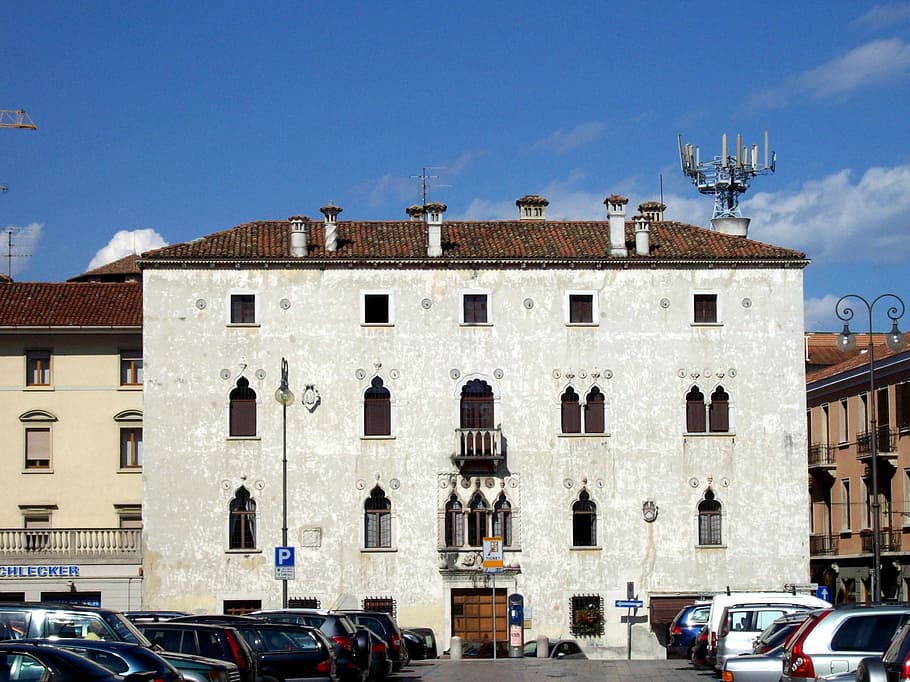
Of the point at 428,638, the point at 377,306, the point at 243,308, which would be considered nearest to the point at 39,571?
the point at 243,308

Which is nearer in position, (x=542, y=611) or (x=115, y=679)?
(x=115, y=679)

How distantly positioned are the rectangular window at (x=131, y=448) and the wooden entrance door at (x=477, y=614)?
46.3 feet

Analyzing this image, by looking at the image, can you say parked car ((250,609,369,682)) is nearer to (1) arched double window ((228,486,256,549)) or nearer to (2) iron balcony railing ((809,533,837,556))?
(1) arched double window ((228,486,256,549))

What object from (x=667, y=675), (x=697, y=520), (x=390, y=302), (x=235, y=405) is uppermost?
(x=390, y=302)

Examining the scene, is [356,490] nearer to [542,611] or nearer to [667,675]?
[542,611]

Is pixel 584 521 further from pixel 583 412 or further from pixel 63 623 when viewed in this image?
pixel 63 623

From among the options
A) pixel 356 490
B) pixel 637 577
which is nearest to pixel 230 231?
pixel 356 490

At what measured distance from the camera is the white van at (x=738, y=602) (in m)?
33.9

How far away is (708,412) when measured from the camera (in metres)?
54.4

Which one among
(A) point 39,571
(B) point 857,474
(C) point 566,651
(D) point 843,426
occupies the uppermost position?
(D) point 843,426

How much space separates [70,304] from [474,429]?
17.7 m

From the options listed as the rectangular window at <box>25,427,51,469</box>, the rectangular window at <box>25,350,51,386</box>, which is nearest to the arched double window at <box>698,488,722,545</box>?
the rectangular window at <box>25,427,51,469</box>

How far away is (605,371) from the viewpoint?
54.4 metres

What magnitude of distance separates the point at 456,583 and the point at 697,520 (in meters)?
8.12
